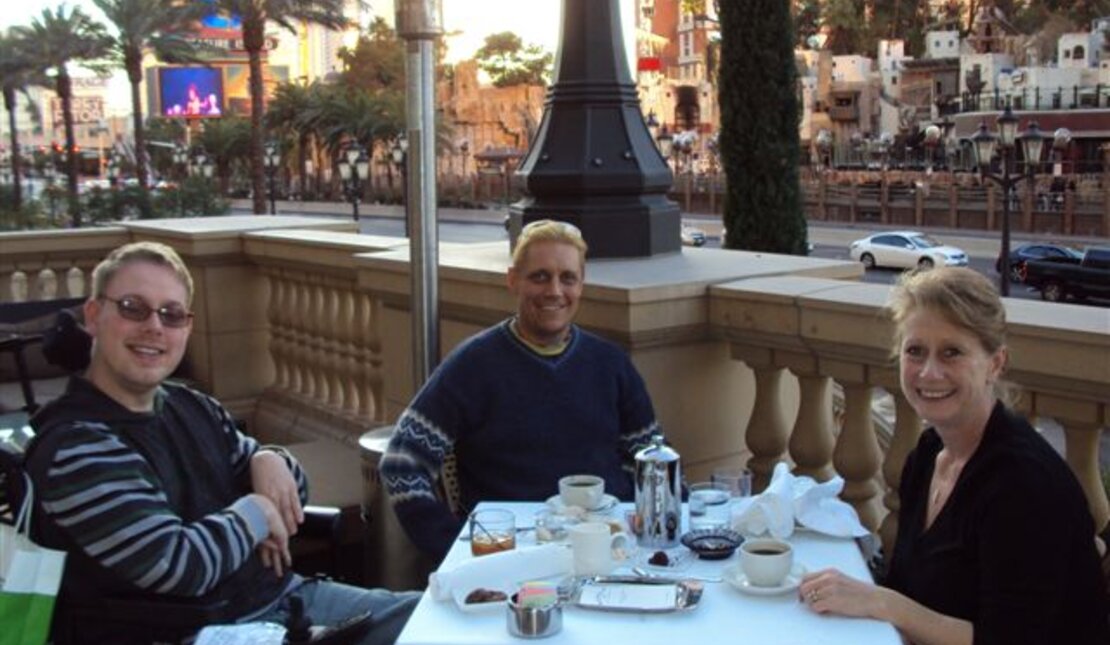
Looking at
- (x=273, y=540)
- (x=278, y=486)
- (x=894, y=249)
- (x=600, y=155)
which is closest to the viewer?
(x=273, y=540)

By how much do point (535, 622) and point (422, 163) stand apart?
239cm

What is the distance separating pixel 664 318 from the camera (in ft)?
13.6

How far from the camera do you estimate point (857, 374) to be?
3.76 m

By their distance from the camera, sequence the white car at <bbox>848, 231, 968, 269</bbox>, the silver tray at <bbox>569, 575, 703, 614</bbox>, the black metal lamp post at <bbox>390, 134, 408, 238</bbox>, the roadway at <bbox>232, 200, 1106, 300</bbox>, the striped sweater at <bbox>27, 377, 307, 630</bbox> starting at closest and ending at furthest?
1. the silver tray at <bbox>569, 575, 703, 614</bbox>
2. the striped sweater at <bbox>27, 377, 307, 630</bbox>
3. the black metal lamp post at <bbox>390, 134, 408, 238</bbox>
4. the white car at <bbox>848, 231, 968, 269</bbox>
5. the roadway at <bbox>232, 200, 1106, 300</bbox>

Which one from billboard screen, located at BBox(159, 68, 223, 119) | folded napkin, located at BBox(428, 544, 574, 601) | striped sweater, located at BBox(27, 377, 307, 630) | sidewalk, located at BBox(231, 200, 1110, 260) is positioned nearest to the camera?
folded napkin, located at BBox(428, 544, 574, 601)

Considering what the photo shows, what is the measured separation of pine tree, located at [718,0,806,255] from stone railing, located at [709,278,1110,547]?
50.8 feet

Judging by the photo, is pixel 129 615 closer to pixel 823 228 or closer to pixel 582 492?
pixel 582 492

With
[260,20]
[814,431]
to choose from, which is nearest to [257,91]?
[260,20]

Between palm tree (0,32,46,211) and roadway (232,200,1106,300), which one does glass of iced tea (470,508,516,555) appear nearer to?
roadway (232,200,1106,300)

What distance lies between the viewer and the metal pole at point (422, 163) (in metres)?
4.32

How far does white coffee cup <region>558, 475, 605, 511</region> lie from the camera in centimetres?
307

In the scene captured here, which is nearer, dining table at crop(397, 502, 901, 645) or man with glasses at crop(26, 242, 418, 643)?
dining table at crop(397, 502, 901, 645)

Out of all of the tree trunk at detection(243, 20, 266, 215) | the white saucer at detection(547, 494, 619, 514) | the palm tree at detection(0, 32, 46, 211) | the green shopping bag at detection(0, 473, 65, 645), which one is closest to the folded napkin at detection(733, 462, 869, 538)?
the white saucer at detection(547, 494, 619, 514)

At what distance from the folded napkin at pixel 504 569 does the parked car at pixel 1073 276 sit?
32087 millimetres
